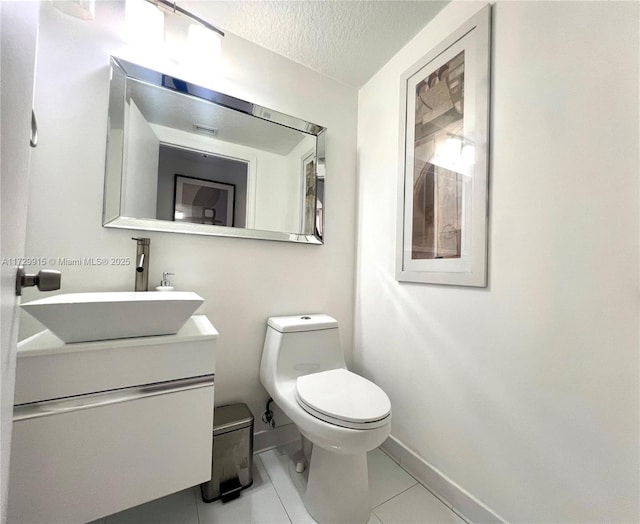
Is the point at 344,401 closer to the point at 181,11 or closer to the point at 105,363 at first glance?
the point at 105,363

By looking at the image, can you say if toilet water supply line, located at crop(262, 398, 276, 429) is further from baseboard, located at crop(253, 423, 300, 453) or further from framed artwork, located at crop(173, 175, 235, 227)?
framed artwork, located at crop(173, 175, 235, 227)

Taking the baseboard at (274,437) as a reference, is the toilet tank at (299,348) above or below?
above

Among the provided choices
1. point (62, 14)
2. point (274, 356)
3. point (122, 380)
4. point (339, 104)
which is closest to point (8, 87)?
point (122, 380)

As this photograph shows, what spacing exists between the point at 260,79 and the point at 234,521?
205cm

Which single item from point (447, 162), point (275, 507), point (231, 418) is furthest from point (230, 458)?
point (447, 162)

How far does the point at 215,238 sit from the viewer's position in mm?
1273

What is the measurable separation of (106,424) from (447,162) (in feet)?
5.22

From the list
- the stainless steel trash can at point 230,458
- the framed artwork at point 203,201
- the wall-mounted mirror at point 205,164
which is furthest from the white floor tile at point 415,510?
the framed artwork at point 203,201

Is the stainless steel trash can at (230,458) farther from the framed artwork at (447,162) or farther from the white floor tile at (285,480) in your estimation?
the framed artwork at (447,162)

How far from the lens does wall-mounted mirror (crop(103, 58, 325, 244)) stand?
43.0 inches

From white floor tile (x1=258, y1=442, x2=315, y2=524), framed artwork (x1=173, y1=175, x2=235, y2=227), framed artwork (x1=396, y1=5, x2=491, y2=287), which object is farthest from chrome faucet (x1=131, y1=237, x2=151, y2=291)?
framed artwork (x1=396, y1=5, x2=491, y2=287)

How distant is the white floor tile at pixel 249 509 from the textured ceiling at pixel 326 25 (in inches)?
86.6

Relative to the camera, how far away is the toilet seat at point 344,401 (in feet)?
2.92

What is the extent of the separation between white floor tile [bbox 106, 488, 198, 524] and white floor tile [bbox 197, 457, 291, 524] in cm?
4
